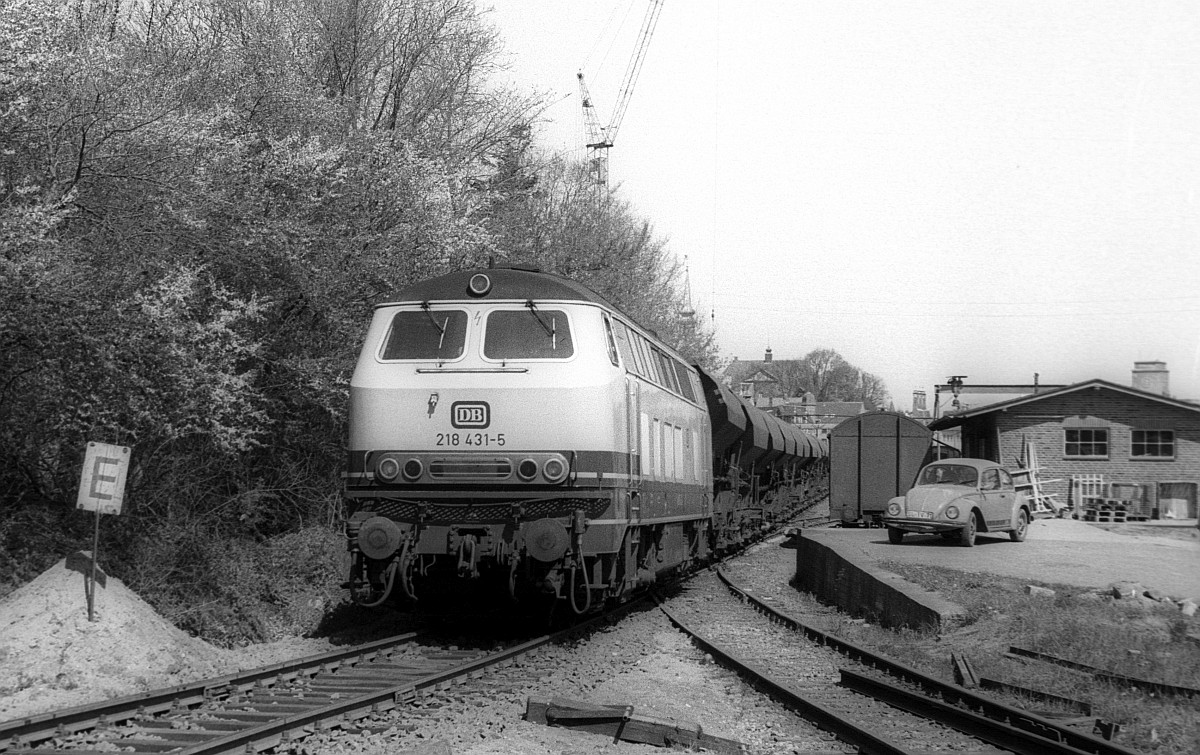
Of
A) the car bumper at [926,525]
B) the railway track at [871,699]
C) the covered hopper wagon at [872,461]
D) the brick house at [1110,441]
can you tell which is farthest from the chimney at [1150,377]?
the railway track at [871,699]

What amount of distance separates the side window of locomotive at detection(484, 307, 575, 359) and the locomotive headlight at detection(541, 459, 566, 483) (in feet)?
3.44

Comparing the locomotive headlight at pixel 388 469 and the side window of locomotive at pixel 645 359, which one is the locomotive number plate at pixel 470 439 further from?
the side window of locomotive at pixel 645 359

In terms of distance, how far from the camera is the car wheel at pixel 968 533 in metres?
20.2

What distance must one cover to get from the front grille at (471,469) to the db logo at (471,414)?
34 cm

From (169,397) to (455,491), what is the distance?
11.5 feet

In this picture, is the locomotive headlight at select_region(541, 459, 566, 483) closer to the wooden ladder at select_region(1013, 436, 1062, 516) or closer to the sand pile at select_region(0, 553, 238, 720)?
the sand pile at select_region(0, 553, 238, 720)

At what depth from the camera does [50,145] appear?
35.9 feet

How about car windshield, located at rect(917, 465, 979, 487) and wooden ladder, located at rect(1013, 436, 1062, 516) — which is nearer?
car windshield, located at rect(917, 465, 979, 487)

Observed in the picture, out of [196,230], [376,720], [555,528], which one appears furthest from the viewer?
[196,230]

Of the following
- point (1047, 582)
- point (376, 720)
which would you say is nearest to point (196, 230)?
point (376, 720)

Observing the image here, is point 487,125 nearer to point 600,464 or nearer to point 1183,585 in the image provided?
point 600,464

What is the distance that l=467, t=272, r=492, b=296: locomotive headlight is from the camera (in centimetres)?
1059

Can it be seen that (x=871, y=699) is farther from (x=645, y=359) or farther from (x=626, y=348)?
(x=645, y=359)

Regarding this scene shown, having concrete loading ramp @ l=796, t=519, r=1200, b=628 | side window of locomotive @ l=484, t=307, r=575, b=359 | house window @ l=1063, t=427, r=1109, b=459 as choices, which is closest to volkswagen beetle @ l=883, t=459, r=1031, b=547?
concrete loading ramp @ l=796, t=519, r=1200, b=628
